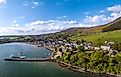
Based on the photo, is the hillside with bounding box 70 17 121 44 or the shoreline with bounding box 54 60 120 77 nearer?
the shoreline with bounding box 54 60 120 77

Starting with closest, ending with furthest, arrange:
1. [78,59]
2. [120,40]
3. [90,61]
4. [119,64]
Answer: [119,64] → [90,61] → [78,59] → [120,40]

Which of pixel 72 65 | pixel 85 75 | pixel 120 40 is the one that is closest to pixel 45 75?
pixel 85 75

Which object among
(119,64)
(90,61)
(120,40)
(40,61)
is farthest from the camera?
(120,40)

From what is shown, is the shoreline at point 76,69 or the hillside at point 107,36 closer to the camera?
the shoreline at point 76,69

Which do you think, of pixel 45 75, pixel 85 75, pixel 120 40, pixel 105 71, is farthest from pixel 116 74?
pixel 120 40

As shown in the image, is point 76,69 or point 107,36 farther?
point 107,36

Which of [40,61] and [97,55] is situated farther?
[40,61]

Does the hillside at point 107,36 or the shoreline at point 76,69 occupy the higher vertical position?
the hillside at point 107,36

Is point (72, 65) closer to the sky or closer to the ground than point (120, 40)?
closer to the ground

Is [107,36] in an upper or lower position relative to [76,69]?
upper

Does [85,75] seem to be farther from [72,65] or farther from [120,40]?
[120,40]

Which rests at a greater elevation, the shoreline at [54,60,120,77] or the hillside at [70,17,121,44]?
the hillside at [70,17,121,44]
